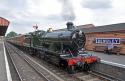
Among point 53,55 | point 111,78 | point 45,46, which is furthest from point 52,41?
point 111,78

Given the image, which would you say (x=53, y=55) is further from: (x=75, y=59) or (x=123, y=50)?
(x=123, y=50)

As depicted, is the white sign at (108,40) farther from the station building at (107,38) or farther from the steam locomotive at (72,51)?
the steam locomotive at (72,51)

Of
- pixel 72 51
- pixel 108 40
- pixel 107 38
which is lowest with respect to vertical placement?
pixel 72 51

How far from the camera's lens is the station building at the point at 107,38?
74.2 feet

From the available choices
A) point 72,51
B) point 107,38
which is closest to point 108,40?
point 107,38

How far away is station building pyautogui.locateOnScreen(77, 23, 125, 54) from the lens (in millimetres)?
22609

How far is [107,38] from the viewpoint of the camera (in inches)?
971

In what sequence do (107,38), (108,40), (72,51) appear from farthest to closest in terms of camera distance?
(107,38), (108,40), (72,51)

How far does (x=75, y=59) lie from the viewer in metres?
14.1

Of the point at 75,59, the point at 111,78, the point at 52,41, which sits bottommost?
the point at 111,78

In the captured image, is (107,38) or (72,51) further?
(107,38)

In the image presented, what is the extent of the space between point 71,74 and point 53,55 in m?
2.69

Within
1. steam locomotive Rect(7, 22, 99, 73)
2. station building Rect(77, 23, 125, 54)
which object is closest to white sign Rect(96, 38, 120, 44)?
station building Rect(77, 23, 125, 54)

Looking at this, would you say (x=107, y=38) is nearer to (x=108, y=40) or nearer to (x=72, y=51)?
(x=108, y=40)
